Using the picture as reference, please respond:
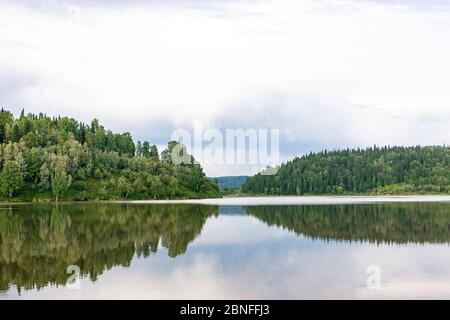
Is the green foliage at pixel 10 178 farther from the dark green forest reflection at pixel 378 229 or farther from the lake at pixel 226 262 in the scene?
the dark green forest reflection at pixel 378 229

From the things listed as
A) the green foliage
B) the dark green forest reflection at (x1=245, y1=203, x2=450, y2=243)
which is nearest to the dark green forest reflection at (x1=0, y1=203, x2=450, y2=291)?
the dark green forest reflection at (x1=245, y1=203, x2=450, y2=243)

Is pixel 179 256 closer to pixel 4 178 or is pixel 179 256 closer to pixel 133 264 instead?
pixel 133 264

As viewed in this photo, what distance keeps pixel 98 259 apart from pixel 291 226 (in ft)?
117

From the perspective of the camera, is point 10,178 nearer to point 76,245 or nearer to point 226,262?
point 76,245

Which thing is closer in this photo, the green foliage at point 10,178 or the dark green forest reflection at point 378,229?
the dark green forest reflection at point 378,229

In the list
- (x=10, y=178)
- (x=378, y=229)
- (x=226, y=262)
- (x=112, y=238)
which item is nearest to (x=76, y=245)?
(x=112, y=238)

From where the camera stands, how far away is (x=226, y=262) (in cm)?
4144

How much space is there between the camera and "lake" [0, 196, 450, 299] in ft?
100

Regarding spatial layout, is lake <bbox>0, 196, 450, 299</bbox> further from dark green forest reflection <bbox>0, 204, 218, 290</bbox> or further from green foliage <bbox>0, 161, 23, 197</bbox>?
green foliage <bbox>0, 161, 23, 197</bbox>

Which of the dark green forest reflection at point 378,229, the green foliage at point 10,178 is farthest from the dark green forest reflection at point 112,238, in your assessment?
the green foliage at point 10,178

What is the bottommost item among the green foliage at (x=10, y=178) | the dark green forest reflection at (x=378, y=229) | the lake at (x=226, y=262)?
the lake at (x=226, y=262)

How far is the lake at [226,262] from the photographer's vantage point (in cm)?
3056
